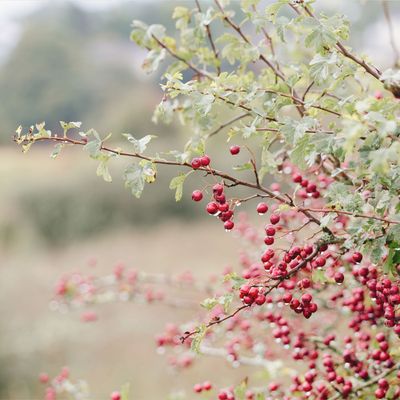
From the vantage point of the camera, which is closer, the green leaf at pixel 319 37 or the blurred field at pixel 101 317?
the green leaf at pixel 319 37

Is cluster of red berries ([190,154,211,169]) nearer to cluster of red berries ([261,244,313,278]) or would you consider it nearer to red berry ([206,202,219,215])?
red berry ([206,202,219,215])

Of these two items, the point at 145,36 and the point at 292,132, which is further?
the point at 145,36

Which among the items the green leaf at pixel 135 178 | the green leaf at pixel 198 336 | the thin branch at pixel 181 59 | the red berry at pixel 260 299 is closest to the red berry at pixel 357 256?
the red berry at pixel 260 299

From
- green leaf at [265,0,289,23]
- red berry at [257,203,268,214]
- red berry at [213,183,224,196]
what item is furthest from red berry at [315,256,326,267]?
green leaf at [265,0,289,23]

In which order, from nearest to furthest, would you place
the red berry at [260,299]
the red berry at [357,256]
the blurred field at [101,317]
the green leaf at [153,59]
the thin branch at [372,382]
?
the red berry at [260,299] < the red berry at [357,256] < the thin branch at [372,382] < the green leaf at [153,59] < the blurred field at [101,317]

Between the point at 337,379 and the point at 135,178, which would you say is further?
the point at 337,379

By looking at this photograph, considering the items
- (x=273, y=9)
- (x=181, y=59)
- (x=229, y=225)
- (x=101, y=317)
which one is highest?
(x=101, y=317)

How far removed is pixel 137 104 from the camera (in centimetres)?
1634

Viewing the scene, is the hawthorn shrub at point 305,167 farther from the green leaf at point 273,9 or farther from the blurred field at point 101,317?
the blurred field at point 101,317

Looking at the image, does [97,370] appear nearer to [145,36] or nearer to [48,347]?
[48,347]

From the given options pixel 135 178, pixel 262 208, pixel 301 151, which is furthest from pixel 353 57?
pixel 135 178

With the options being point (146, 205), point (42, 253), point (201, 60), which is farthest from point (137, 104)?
point (201, 60)

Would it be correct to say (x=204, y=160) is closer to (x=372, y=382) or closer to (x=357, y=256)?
(x=357, y=256)

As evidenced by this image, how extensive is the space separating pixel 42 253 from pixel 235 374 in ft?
19.2
